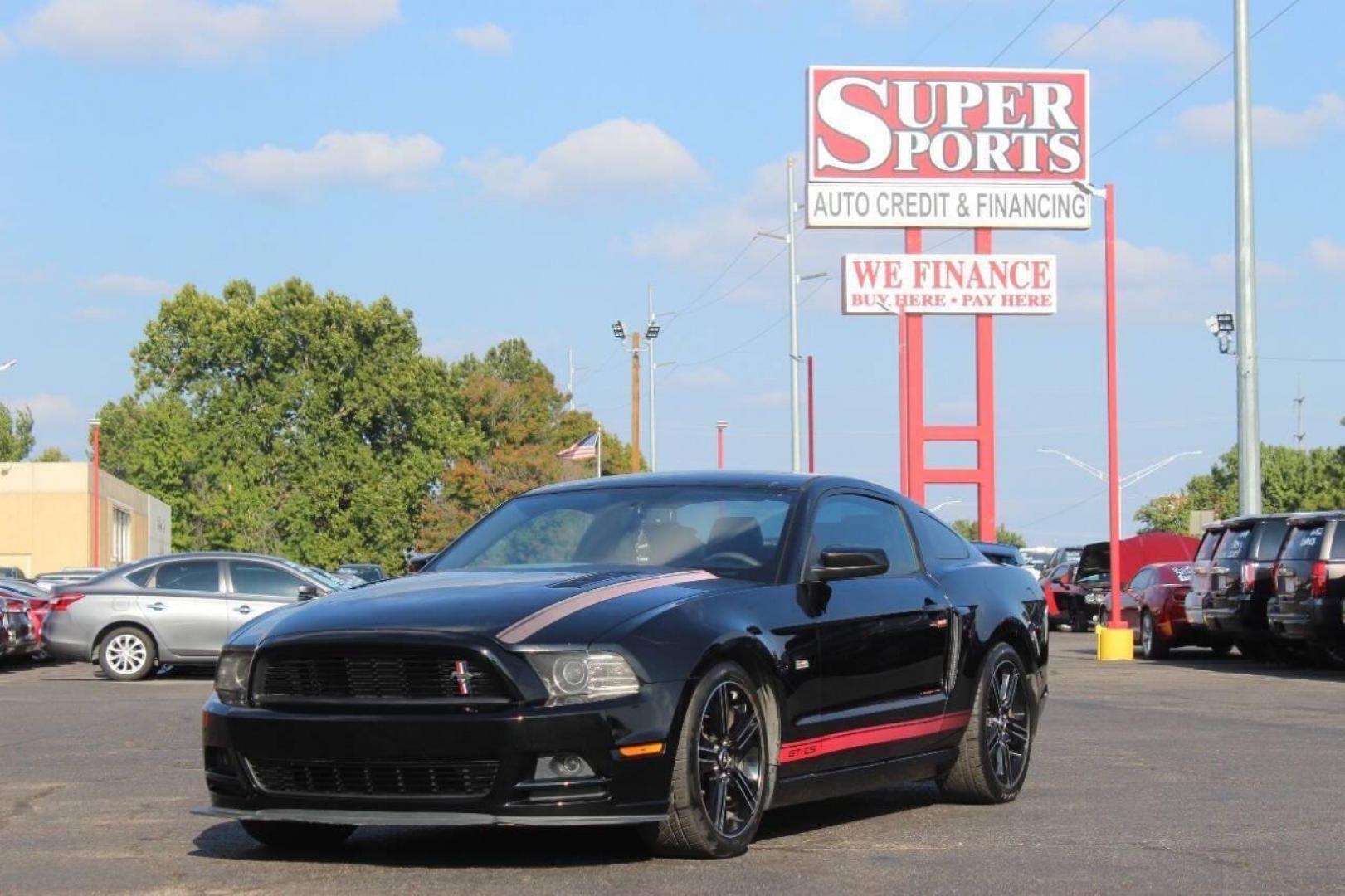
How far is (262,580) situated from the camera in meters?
23.9

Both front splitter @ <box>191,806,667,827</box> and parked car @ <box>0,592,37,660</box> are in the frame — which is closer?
front splitter @ <box>191,806,667,827</box>

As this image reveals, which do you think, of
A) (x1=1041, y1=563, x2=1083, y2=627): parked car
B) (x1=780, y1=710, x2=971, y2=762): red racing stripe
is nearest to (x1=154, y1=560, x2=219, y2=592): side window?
(x1=780, y1=710, x2=971, y2=762): red racing stripe

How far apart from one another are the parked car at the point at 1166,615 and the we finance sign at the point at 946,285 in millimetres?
22829

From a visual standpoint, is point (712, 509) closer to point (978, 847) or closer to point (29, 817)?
point (978, 847)

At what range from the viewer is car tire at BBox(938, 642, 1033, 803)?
31.1 feet

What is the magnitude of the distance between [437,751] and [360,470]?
78429 millimetres

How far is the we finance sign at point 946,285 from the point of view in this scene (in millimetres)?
51844

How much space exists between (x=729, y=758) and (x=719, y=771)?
85 mm

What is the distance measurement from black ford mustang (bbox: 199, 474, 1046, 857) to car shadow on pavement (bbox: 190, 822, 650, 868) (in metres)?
0.16

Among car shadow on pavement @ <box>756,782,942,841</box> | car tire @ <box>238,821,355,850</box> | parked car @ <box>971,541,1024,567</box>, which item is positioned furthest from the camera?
parked car @ <box>971,541,1024,567</box>

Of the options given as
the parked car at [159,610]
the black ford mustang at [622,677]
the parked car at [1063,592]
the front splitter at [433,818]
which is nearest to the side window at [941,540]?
the black ford mustang at [622,677]

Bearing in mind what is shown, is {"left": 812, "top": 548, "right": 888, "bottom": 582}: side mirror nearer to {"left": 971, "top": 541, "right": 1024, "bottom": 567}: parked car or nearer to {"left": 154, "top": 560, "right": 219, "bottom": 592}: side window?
{"left": 971, "top": 541, "right": 1024, "bottom": 567}: parked car

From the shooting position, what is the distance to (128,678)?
23.5 m

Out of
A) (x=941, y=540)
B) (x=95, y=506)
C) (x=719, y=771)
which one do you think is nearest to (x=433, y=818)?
(x=719, y=771)
